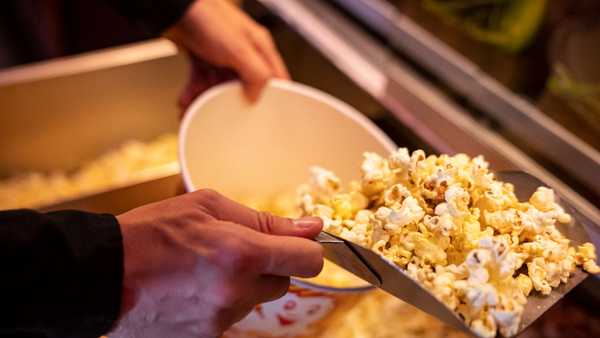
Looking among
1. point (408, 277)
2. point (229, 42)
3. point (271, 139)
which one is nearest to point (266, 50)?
point (229, 42)

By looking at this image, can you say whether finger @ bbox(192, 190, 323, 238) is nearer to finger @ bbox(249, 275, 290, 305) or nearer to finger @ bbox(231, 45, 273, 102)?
finger @ bbox(249, 275, 290, 305)

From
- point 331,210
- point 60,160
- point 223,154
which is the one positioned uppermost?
point 331,210

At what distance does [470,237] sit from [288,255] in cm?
21

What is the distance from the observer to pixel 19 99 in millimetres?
1296

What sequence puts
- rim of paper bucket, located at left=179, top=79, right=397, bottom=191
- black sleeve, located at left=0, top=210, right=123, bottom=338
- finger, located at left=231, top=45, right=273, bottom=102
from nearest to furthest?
black sleeve, located at left=0, top=210, right=123, bottom=338
rim of paper bucket, located at left=179, top=79, right=397, bottom=191
finger, located at left=231, top=45, right=273, bottom=102

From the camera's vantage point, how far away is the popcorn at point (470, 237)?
509 mm

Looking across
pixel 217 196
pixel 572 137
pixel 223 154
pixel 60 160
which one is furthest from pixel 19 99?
pixel 572 137

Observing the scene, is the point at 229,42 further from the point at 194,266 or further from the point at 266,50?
the point at 194,266

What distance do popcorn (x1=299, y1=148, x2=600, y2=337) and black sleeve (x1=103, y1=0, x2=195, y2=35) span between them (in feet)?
1.83

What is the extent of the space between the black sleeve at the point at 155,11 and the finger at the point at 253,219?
0.55 metres

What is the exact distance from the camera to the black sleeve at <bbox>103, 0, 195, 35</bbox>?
3.15ft

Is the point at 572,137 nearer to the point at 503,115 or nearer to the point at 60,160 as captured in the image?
the point at 503,115

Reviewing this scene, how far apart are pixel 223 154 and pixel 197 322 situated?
431mm

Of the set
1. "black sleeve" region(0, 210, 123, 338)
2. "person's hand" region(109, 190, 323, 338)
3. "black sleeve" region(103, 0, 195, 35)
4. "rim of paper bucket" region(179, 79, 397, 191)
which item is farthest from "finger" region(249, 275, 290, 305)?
"black sleeve" region(103, 0, 195, 35)
